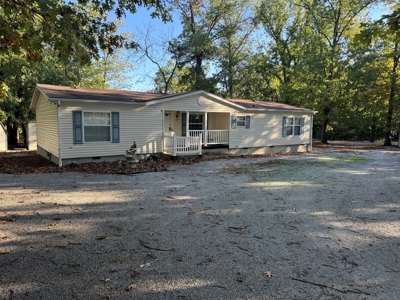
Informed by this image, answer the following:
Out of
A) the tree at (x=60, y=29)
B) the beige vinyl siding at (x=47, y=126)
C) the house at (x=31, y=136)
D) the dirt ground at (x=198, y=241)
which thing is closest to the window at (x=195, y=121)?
the beige vinyl siding at (x=47, y=126)

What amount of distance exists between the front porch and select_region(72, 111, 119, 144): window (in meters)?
2.49

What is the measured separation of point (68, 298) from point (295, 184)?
6382 mm

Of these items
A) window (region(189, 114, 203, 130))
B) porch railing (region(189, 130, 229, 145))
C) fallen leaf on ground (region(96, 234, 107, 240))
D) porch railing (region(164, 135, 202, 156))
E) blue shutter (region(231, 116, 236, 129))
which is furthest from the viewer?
window (region(189, 114, 203, 130))

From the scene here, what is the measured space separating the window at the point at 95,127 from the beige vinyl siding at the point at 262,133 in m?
6.38

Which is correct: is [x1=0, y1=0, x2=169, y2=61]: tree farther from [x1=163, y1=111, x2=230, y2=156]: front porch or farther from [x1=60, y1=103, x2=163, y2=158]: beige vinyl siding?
[x1=163, y1=111, x2=230, y2=156]: front porch

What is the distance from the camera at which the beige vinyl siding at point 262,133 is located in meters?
15.2

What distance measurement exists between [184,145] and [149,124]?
1878mm

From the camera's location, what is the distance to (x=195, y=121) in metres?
15.5

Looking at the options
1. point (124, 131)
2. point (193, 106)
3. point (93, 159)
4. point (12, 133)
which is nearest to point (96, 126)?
point (124, 131)

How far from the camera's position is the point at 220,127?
52.1 feet

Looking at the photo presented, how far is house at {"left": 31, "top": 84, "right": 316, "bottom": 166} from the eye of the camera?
411 inches

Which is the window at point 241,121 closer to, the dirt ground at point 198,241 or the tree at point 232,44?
the dirt ground at point 198,241

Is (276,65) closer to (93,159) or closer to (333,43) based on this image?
(333,43)

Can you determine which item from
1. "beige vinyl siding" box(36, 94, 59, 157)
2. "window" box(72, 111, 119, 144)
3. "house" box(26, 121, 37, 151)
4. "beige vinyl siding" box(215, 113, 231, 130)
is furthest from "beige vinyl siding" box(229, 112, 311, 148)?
"house" box(26, 121, 37, 151)
